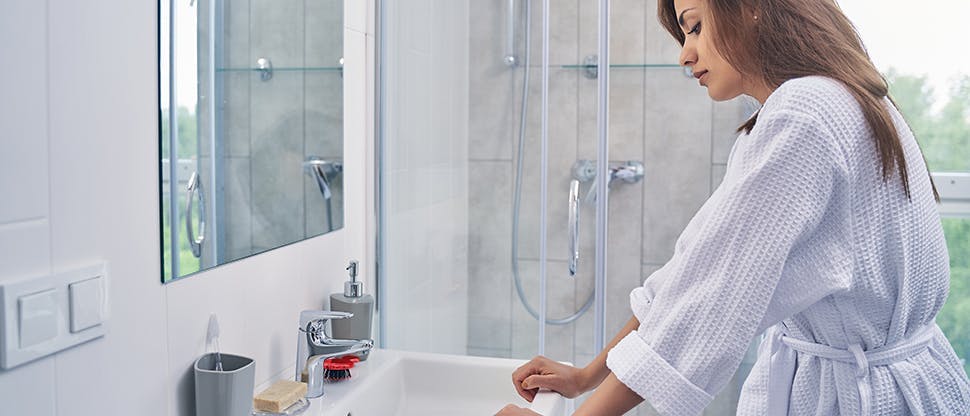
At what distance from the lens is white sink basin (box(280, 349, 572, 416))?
1.49 m

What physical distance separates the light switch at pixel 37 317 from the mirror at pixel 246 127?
20 centimetres

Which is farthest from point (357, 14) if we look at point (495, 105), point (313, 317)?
point (313, 317)

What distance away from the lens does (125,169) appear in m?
0.99

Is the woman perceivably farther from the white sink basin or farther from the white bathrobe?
the white sink basin

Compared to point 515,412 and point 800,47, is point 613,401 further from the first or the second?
point 800,47

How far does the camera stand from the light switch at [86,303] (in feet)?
2.95

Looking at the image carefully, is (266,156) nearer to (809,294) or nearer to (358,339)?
(358,339)

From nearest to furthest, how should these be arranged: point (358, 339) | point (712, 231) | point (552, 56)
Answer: point (712, 231)
point (358, 339)
point (552, 56)

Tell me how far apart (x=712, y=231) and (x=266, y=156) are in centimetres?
75

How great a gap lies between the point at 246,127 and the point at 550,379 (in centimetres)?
64

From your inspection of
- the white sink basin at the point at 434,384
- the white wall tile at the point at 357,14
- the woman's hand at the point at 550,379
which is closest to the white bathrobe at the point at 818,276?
the woman's hand at the point at 550,379

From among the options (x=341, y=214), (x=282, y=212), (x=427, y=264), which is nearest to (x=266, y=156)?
(x=282, y=212)

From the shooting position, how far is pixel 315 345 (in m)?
1.37

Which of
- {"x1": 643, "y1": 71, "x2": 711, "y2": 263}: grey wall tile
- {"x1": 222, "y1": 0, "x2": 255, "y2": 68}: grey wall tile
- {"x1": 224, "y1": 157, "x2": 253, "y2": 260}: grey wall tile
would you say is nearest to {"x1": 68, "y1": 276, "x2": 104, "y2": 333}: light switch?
{"x1": 224, "y1": 157, "x2": 253, "y2": 260}: grey wall tile
